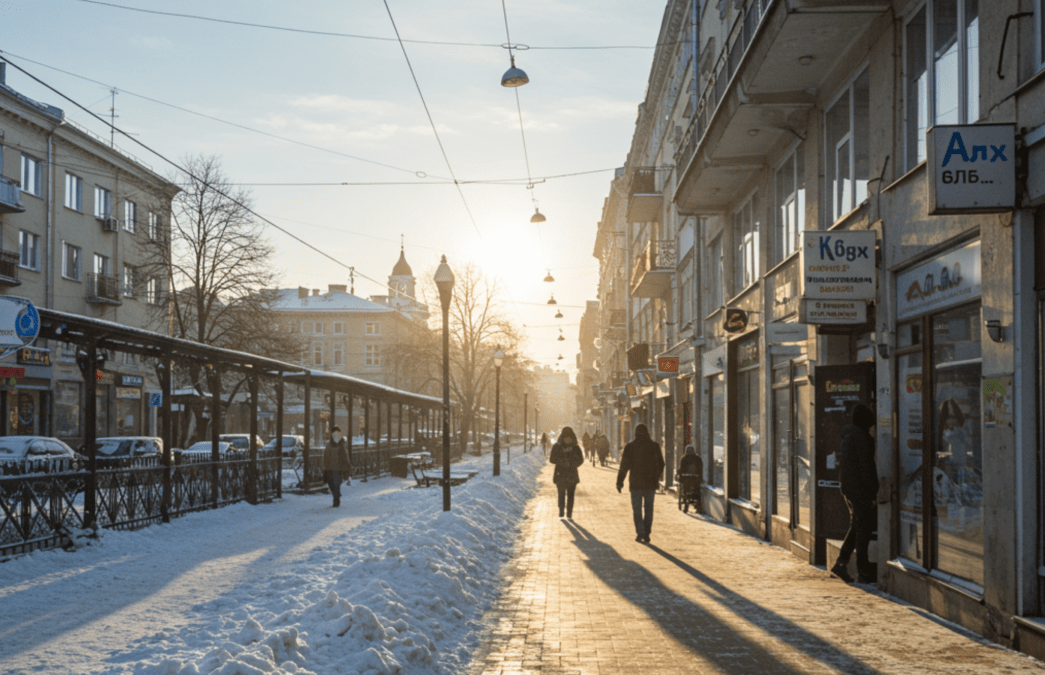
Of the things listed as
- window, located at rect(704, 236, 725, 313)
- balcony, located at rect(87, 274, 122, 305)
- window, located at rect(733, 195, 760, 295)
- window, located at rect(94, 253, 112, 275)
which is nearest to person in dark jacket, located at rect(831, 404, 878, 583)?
window, located at rect(733, 195, 760, 295)

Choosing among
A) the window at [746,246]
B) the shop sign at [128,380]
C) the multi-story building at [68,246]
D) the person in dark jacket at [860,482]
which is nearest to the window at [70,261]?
the multi-story building at [68,246]

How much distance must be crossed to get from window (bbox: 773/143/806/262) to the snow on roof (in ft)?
278

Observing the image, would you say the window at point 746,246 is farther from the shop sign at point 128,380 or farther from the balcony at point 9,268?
the shop sign at point 128,380

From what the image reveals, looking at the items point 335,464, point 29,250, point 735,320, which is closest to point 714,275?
point 735,320

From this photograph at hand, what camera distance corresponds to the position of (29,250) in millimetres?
38094

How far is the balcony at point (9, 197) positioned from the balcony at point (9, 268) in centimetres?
156

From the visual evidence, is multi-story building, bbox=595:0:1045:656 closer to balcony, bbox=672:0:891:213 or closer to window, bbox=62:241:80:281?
balcony, bbox=672:0:891:213

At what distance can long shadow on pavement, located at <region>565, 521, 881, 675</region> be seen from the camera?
6.88m

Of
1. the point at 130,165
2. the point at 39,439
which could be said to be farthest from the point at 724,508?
the point at 130,165

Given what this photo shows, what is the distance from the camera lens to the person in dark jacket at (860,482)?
1048 cm

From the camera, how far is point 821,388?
12.2m

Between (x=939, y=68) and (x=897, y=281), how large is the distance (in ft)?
7.15

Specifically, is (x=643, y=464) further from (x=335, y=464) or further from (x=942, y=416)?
(x=335, y=464)

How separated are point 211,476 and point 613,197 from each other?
130 feet
